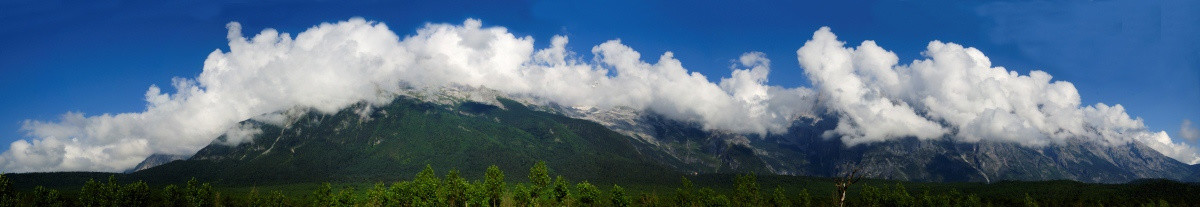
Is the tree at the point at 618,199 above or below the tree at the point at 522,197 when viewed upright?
above

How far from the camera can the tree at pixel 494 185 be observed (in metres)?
140

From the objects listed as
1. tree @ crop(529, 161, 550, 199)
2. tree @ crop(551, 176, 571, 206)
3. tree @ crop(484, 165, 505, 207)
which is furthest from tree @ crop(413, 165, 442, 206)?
tree @ crop(551, 176, 571, 206)

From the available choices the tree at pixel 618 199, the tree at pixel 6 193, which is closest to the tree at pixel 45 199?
the tree at pixel 6 193

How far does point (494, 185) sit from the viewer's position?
13988 centimetres

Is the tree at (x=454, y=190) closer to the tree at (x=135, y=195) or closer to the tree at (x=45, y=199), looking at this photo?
the tree at (x=135, y=195)

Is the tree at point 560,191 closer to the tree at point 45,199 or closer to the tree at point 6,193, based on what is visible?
the tree at point 6,193

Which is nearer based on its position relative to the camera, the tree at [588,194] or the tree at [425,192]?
the tree at [425,192]

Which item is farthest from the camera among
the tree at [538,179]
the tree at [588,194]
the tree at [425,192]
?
the tree at [588,194]

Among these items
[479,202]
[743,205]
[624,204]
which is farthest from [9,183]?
[743,205]

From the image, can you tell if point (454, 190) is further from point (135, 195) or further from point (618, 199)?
point (135, 195)

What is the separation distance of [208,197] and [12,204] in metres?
45.2

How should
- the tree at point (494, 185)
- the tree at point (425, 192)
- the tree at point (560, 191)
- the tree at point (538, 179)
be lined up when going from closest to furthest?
the tree at point (538, 179) < the tree at point (494, 185) < the tree at point (560, 191) < the tree at point (425, 192)

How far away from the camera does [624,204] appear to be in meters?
168

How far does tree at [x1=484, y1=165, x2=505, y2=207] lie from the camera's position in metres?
140
